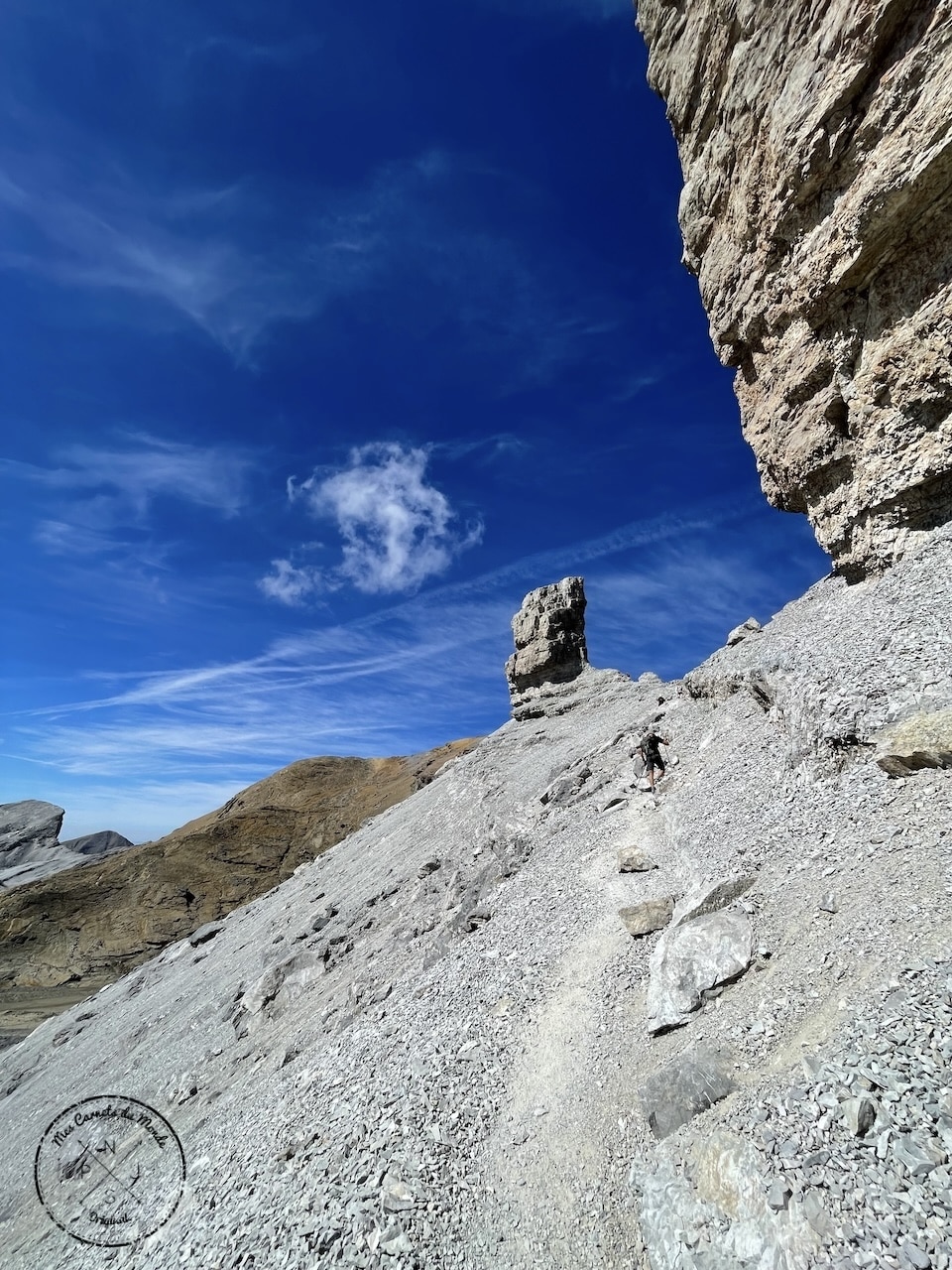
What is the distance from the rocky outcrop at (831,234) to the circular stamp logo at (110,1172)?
19841mm

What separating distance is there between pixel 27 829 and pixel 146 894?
3455 cm

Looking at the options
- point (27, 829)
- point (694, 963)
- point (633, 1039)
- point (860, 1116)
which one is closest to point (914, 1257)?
point (860, 1116)

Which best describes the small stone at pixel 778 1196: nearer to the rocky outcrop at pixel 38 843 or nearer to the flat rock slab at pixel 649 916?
the flat rock slab at pixel 649 916

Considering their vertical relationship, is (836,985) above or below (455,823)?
below

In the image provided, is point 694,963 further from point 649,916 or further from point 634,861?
point 634,861

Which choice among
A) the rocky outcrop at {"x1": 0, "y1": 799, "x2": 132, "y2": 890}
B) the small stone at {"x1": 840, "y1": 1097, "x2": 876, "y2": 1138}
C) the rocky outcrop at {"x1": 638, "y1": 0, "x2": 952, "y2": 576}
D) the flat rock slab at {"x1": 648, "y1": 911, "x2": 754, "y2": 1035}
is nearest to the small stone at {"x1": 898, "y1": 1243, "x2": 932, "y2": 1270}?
the small stone at {"x1": 840, "y1": 1097, "x2": 876, "y2": 1138}

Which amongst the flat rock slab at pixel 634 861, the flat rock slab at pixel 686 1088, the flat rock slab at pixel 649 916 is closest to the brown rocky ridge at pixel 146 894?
the flat rock slab at pixel 634 861

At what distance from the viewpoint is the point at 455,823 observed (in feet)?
75.5

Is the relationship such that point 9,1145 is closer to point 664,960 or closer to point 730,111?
point 664,960

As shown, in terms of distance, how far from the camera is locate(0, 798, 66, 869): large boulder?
212ft

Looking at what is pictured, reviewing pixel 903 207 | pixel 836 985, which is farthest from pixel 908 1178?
pixel 903 207

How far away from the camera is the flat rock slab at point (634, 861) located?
12180mm

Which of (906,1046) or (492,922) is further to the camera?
(492,922)

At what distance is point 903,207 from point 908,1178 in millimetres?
15074
